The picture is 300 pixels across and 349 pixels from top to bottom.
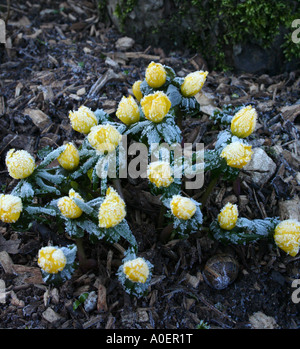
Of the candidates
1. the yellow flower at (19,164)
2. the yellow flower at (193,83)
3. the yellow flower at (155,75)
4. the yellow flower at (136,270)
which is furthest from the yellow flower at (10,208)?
the yellow flower at (193,83)

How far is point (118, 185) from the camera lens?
6.34 feet

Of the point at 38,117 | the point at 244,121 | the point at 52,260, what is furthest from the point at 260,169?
the point at 38,117

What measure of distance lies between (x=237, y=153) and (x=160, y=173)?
0.36 metres

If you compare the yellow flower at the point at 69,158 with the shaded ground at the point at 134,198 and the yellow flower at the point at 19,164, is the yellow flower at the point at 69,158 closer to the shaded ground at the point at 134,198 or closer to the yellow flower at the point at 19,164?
the yellow flower at the point at 19,164

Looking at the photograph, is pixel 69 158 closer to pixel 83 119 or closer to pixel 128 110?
pixel 83 119

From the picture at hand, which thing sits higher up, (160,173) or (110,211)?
(160,173)

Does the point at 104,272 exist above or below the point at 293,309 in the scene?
above

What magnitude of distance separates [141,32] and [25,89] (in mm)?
1091

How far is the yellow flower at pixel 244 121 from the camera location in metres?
1.72

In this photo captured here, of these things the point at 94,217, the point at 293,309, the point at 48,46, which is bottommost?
the point at 293,309

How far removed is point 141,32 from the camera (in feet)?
10.00

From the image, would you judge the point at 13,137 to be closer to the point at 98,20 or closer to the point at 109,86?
the point at 109,86

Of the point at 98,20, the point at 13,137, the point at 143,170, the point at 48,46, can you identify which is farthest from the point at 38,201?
the point at 98,20

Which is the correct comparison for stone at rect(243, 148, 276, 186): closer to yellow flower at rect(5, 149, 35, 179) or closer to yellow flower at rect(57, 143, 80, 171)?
yellow flower at rect(57, 143, 80, 171)
